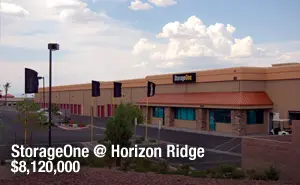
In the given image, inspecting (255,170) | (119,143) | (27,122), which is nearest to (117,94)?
(27,122)

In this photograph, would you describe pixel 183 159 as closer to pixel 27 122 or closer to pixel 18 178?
pixel 27 122

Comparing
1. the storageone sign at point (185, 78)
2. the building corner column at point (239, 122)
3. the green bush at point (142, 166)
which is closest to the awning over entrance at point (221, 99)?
the building corner column at point (239, 122)

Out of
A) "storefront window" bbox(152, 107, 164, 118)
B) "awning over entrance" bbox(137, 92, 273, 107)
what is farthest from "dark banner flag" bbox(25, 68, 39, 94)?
"storefront window" bbox(152, 107, 164, 118)

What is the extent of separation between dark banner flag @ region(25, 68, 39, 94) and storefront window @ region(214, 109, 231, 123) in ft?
72.5

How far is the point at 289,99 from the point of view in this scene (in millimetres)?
37750

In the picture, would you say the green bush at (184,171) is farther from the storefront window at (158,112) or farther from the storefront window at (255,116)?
the storefront window at (158,112)

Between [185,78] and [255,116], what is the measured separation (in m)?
10.9

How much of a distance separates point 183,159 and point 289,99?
16332 mm

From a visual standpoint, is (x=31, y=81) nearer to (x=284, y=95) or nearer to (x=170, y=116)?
(x=284, y=95)

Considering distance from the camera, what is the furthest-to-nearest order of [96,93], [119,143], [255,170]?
[96,93] < [119,143] < [255,170]

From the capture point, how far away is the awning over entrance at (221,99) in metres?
39.3

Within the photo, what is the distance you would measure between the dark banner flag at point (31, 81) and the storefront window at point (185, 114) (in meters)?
24.2

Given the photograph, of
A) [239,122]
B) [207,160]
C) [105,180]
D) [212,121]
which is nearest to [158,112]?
[212,121]

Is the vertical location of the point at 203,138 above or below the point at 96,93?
below
